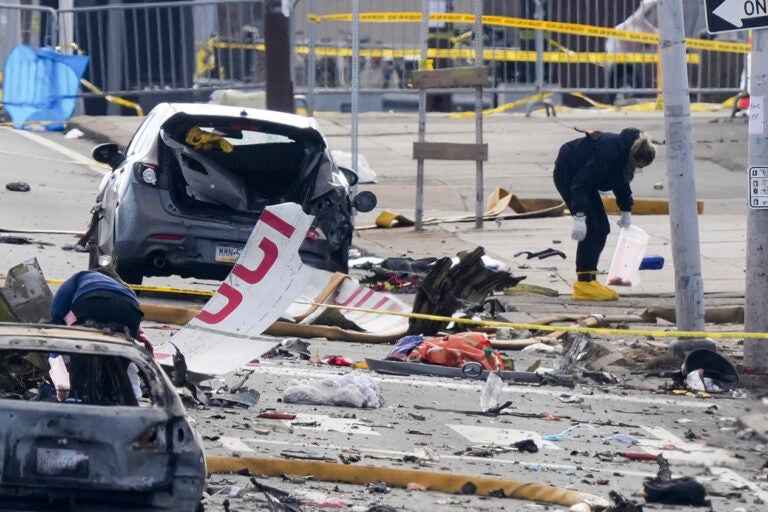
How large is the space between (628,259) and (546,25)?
1224cm

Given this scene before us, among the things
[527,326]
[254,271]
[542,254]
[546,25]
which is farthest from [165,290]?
[546,25]

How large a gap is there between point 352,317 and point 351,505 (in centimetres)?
464

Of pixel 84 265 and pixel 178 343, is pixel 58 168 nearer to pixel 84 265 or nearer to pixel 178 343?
pixel 84 265

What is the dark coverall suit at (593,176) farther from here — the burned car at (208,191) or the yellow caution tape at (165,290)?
the yellow caution tape at (165,290)

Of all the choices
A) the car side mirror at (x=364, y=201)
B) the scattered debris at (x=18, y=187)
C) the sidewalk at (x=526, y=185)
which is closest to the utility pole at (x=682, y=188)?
the sidewalk at (x=526, y=185)

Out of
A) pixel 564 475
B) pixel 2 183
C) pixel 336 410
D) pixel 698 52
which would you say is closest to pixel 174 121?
pixel 336 410

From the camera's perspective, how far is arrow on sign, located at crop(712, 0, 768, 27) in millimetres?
9891

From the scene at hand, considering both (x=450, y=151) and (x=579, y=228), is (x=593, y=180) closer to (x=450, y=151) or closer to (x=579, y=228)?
(x=579, y=228)

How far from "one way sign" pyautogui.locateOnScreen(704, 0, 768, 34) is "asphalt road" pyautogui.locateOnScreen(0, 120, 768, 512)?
2181 mm

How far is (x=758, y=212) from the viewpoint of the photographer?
10.0 m

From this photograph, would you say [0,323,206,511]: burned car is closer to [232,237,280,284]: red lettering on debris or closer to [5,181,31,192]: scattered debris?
[232,237,280,284]: red lettering on debris

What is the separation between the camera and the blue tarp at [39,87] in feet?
73.9

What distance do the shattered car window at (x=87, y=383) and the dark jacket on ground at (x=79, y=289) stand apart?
0.73ft

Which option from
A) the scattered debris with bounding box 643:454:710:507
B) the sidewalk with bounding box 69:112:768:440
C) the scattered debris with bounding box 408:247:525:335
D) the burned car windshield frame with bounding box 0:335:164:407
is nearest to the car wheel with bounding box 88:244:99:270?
the scattered debris with bounding box 408:247:525:335
